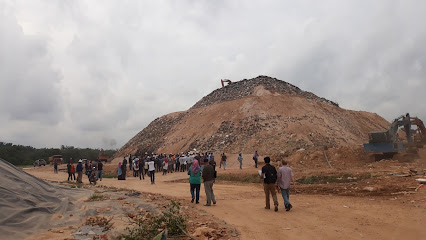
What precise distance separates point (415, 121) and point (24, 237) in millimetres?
28640

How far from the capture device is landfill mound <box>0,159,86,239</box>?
6.70m

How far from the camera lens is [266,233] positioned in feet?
22.5

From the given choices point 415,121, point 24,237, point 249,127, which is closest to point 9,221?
point 24,237

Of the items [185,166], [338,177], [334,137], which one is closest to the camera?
[338,177]

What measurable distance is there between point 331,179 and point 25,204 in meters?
14.7

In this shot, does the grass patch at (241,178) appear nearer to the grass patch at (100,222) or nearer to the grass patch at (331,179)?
the grass patch at (331,179)

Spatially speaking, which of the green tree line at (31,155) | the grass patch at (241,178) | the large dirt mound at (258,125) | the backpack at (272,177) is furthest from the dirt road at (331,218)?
the green tree line at (31,155)

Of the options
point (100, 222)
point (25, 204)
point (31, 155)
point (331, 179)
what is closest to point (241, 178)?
point (331, 179)

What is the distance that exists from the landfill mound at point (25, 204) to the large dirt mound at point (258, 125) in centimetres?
2399

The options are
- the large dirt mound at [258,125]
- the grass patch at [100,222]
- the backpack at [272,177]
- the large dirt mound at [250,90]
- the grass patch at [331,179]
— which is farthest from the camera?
the large dirt mound at [250,90]

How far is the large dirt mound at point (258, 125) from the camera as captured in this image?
117 ft

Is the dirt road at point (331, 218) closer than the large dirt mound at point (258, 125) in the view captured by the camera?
Yes

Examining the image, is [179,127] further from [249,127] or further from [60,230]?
[60,230]

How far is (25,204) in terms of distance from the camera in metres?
7.86
